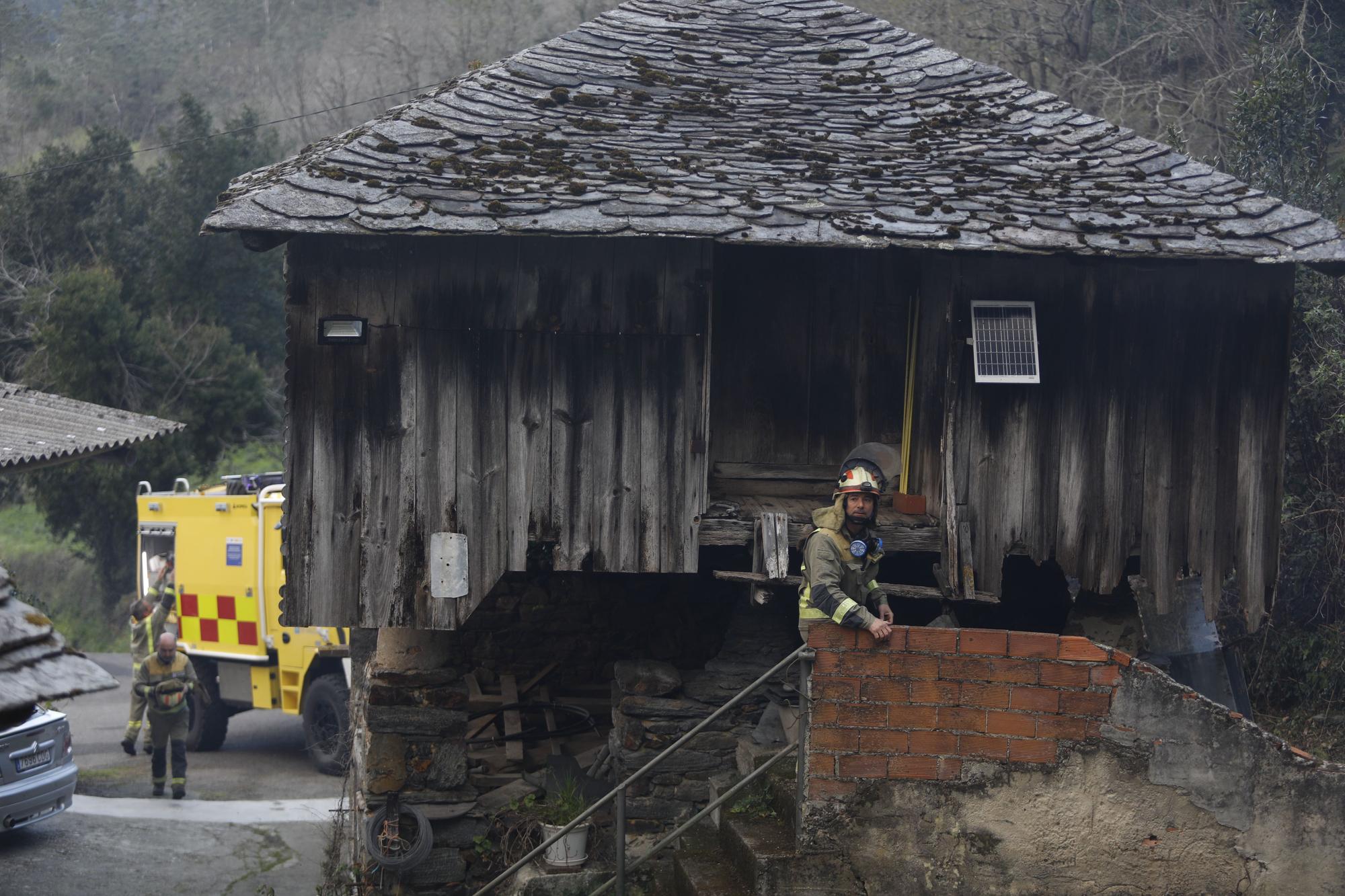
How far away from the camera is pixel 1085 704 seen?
519cm

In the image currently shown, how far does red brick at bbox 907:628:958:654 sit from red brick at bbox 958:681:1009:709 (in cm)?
16

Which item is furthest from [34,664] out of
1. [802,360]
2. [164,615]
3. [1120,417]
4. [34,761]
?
[164,615]

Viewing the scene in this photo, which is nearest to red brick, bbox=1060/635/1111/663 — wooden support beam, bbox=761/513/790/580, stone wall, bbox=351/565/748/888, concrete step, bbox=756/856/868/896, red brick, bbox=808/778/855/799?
red brick, bbox=808/778/855/799

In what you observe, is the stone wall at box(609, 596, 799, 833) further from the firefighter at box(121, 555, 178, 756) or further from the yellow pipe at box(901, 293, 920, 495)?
the firefighter at box(121, 555, 178, 756)

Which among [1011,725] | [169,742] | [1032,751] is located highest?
[1011,725]

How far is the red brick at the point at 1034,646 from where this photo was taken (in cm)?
520

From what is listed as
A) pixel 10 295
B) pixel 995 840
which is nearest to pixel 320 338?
pixel 995 840

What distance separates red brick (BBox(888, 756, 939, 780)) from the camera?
525 cm

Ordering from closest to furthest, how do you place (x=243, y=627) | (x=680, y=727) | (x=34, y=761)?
1. (x=680, y=727)
2. (x=34, y=761)
3. (x=243, y=627)

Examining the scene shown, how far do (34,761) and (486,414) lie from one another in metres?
4.94

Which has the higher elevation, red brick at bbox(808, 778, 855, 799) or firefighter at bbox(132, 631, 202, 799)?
red brick at bbox(808, 778, 855, 799)

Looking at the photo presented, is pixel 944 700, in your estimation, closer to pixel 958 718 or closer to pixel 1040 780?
pixel 958 718

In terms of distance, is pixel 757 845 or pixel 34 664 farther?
pixel 757 845

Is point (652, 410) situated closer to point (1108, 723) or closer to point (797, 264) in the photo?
point (797, 264)
